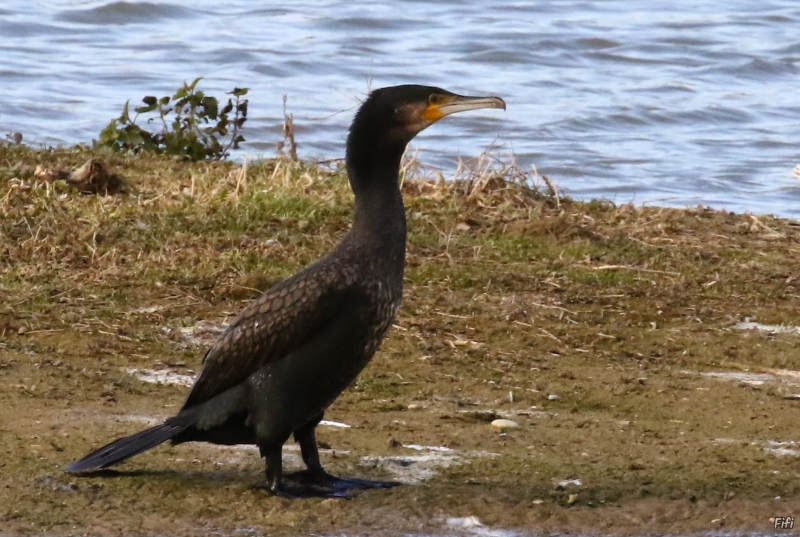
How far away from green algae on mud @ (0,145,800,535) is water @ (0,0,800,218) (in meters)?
3.02

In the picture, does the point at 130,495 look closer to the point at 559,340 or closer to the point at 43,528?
the point at 43,528

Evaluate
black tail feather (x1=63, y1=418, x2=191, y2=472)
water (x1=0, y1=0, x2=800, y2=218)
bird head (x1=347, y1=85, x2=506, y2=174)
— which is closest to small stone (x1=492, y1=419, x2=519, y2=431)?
bird head (x1=347, y1=85, x2=506, y2=174)

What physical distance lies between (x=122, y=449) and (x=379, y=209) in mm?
1036

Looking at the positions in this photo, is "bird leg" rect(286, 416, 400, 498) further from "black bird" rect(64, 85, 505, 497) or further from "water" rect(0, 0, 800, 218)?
"water" rect(0, 0, 800, 218)

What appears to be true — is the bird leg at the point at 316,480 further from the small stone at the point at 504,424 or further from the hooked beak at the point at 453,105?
the hooked beak at the point at 453,105

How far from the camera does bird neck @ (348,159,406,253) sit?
412 cm

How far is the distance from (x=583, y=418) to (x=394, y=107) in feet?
4.61

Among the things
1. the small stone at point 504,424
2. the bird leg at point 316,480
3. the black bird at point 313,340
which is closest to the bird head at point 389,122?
the black bird at point 313,340

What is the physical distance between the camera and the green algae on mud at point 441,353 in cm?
407

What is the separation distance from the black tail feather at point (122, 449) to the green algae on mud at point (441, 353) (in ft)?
0.23

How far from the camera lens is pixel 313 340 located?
13.2 ft

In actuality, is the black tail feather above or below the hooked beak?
below

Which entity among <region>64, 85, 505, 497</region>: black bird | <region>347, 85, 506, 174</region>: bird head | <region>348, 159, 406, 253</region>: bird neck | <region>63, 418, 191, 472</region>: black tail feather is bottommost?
<region>63, 418, 191, 472</region>: black tail feather

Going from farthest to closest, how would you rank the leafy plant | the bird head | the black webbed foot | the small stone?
the leafy plant
the small stone
the bird head
the black webbed foot
